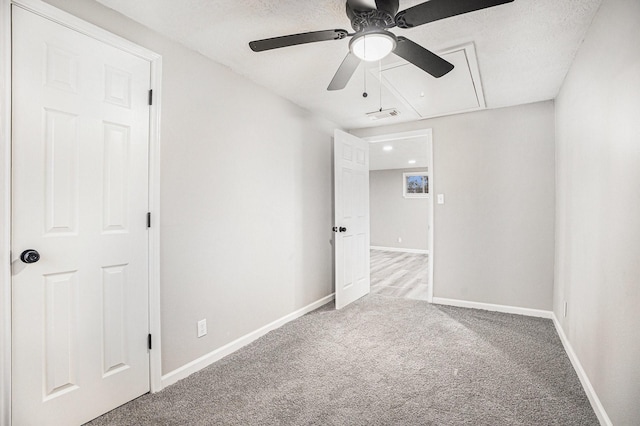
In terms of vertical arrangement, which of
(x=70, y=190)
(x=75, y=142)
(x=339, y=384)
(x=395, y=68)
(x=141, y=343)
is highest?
(x=395, y=68)

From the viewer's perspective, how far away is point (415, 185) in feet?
27.9

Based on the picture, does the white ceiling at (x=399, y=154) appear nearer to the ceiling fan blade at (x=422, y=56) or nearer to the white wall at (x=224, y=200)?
the white wall at (x=224, y=200)

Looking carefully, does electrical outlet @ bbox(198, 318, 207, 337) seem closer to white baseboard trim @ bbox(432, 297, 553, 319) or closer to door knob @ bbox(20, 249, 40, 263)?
door knob @ bbox(20, 249, 40, 263)

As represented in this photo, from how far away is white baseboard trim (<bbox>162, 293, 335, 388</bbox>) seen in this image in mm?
2143

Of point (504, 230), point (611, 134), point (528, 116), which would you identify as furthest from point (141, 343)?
point (528, 116)

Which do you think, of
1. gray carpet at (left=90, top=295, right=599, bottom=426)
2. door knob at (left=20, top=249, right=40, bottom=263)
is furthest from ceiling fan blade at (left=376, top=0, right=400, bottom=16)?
gray carpet at (left=90, top=295, right=599, bottom=426)

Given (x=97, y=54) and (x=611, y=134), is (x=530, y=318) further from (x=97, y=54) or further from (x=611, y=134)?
(x=97, y=54)

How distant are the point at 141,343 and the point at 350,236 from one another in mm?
2487

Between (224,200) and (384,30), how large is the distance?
165 centimetres

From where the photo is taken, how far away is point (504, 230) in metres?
3.52

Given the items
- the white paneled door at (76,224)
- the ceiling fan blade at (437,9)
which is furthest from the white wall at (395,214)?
the white paneled door at (76,224)

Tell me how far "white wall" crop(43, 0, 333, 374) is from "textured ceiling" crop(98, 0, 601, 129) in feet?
0.60

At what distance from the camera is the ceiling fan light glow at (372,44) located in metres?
1.56

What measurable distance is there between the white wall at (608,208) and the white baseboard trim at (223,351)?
235 centimetres
